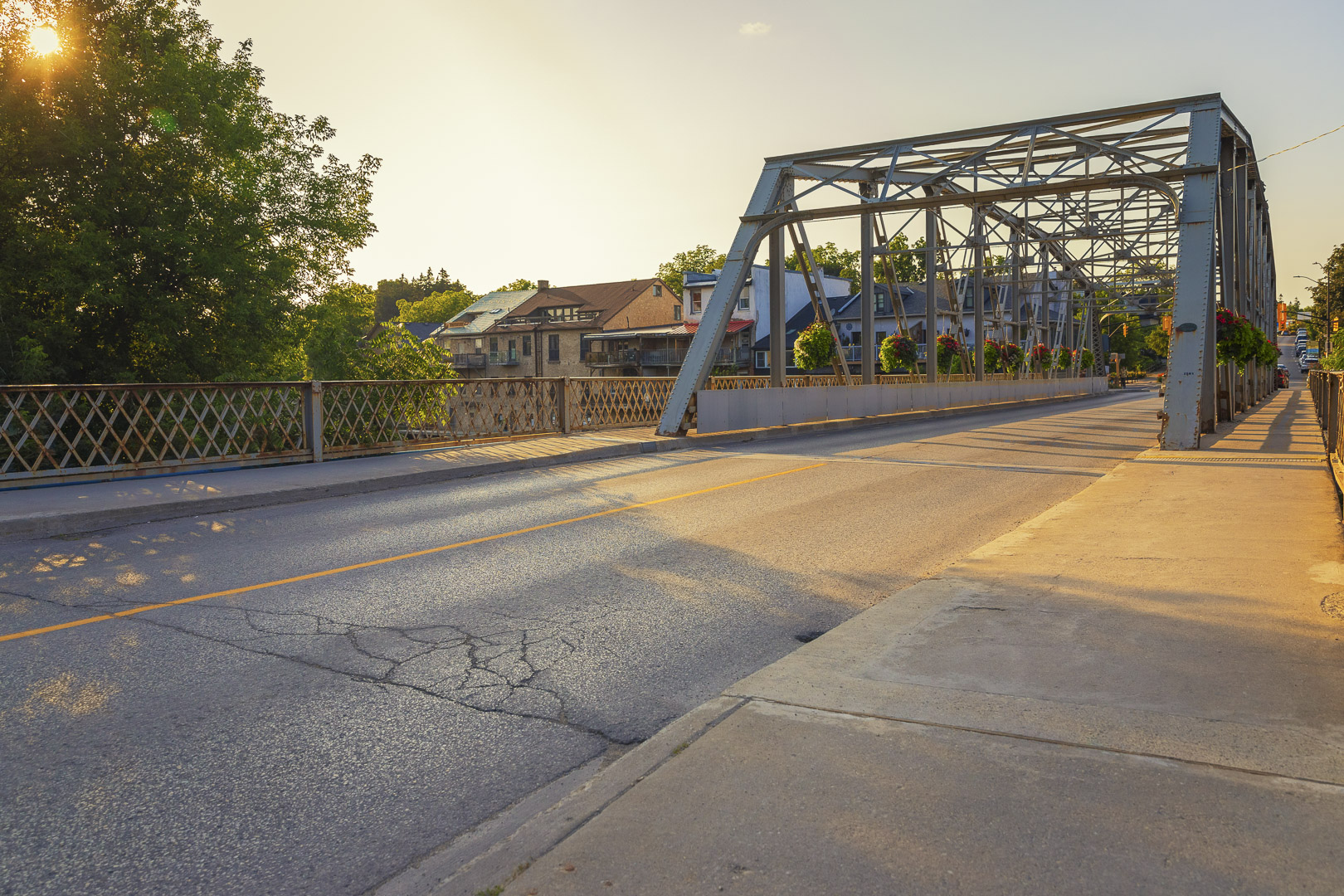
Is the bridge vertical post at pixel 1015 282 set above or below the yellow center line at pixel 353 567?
above

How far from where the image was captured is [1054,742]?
12.5 ft

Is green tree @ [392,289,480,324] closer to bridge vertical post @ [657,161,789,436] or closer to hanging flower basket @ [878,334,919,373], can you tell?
hanging flower basket @ [878,334,919,373]

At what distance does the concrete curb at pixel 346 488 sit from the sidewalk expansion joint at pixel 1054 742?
9249 mm

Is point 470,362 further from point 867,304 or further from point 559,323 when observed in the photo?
point 867,304

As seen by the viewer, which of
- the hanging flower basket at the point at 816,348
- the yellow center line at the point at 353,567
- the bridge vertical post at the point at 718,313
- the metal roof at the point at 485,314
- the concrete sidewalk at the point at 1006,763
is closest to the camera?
the concrete sidewalk at the point at 1006,763

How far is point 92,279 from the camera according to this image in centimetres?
1841

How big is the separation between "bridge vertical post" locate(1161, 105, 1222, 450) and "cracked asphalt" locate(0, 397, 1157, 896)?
643cm

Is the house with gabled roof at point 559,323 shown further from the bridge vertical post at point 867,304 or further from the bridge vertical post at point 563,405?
the bridge vertical post at point 563,405

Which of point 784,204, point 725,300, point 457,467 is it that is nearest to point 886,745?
point 457,467

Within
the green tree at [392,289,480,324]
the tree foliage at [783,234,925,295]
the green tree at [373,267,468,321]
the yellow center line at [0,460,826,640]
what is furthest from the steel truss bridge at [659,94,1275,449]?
the green tree at [373,267,468,321]

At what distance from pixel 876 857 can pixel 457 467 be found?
1315 cm

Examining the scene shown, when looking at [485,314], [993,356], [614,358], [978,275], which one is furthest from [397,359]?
[485,314]

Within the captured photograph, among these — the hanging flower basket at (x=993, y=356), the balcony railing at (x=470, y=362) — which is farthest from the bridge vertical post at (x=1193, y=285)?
the balcony railing at (x=470, y=362)

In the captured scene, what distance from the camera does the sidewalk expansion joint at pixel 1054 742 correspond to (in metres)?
3.41
